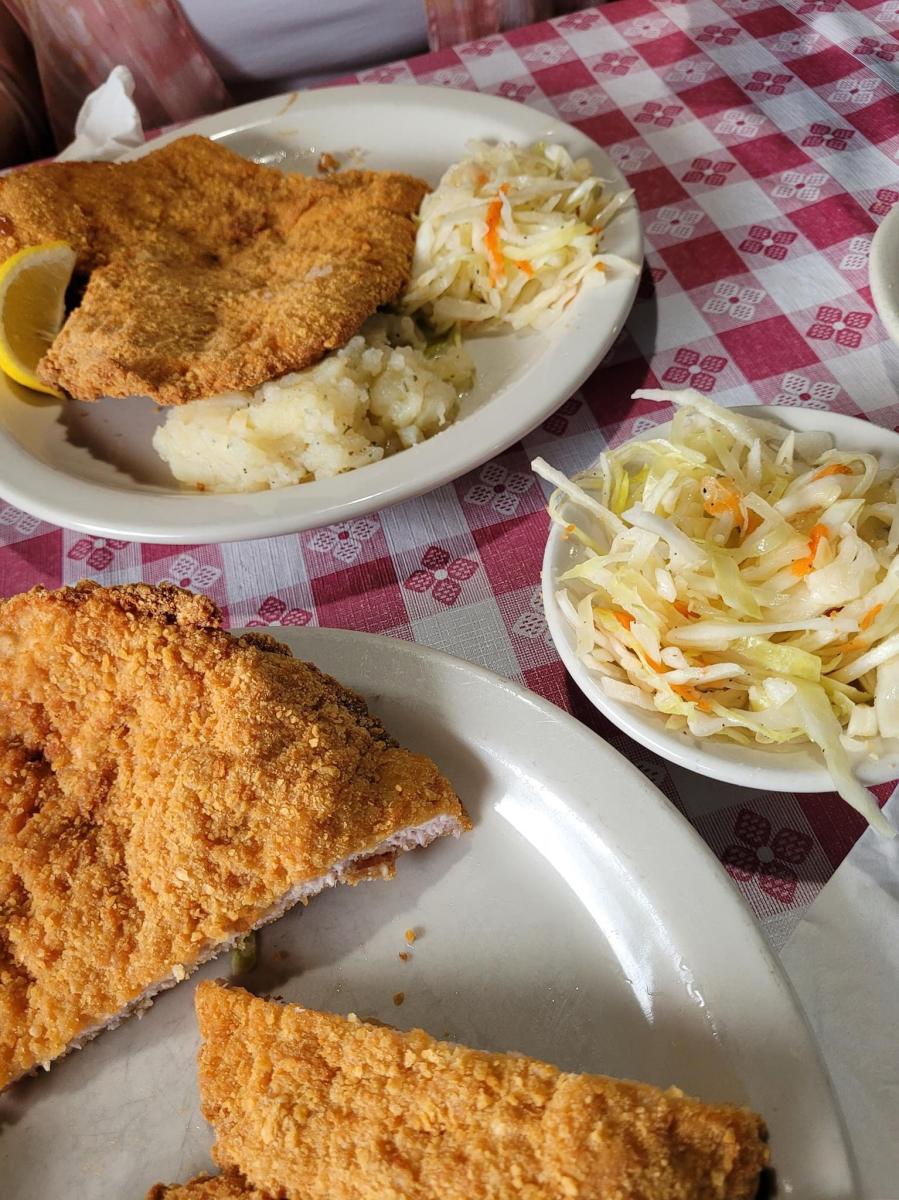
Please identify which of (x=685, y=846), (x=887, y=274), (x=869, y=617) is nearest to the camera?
(x=685, y=846)

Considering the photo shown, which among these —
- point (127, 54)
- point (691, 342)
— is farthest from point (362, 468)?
point (127, 54)

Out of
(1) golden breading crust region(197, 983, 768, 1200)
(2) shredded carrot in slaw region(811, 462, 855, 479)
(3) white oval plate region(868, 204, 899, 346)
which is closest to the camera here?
(1) golden breading crust region(197, 983, 768, 1200)

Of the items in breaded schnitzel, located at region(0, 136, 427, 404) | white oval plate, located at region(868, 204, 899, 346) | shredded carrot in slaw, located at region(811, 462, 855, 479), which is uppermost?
breaded schnitzel, located at region(0, 136, 427, 404)

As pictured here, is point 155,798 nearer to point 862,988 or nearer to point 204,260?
point 862,988

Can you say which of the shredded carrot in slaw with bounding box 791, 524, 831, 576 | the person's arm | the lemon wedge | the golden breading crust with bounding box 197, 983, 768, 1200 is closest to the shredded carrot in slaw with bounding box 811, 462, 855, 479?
the shredded carrot in slaw with bounding box 791, 524, 831, 576

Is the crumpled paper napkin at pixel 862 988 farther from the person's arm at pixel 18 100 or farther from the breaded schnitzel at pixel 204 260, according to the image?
the person's arm at pixel 18 100

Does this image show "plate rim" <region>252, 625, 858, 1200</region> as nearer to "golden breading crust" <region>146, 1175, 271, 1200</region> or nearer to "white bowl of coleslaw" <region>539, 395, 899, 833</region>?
"white bowl of coleslaw" <region>539, 395, 899, 833</region>

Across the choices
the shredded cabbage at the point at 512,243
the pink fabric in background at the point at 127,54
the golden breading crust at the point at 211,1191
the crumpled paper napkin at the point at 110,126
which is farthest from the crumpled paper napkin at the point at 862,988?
the pink fabric in background at the point at 127,54
